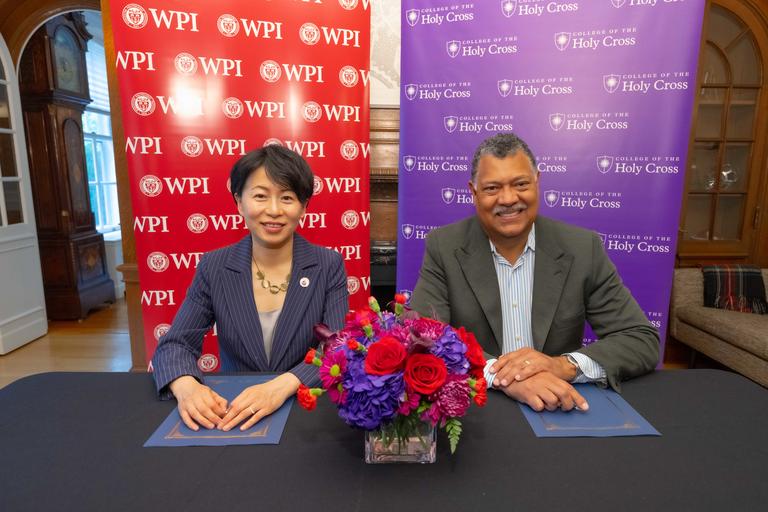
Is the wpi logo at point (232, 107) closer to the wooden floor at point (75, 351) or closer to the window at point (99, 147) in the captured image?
the wooden floor at point (75, 351)

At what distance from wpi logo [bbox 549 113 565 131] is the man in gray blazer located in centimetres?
122

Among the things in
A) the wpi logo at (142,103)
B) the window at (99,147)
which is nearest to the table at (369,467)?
the wpi logo at (142,103)

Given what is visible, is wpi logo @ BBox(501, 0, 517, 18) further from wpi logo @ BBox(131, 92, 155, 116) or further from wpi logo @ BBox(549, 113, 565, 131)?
wpi logo @ BBox(131, 92, 155, 116)

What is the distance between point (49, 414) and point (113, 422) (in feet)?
0.60

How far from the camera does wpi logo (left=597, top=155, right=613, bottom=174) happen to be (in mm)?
2762

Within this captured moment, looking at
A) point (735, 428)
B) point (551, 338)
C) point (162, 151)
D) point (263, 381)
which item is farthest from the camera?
point (162, 151)

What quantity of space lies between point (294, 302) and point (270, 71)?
170 cm

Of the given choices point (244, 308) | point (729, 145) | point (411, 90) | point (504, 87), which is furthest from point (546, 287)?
point (729, 145)

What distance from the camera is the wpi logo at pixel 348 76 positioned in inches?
111

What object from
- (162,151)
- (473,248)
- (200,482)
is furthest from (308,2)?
(200,482)

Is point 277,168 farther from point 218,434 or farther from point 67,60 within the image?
point 67,60

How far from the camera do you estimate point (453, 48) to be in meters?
2.81

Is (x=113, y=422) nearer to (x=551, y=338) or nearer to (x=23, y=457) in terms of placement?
(x=23, y=457)

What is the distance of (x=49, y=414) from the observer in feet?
3.77
